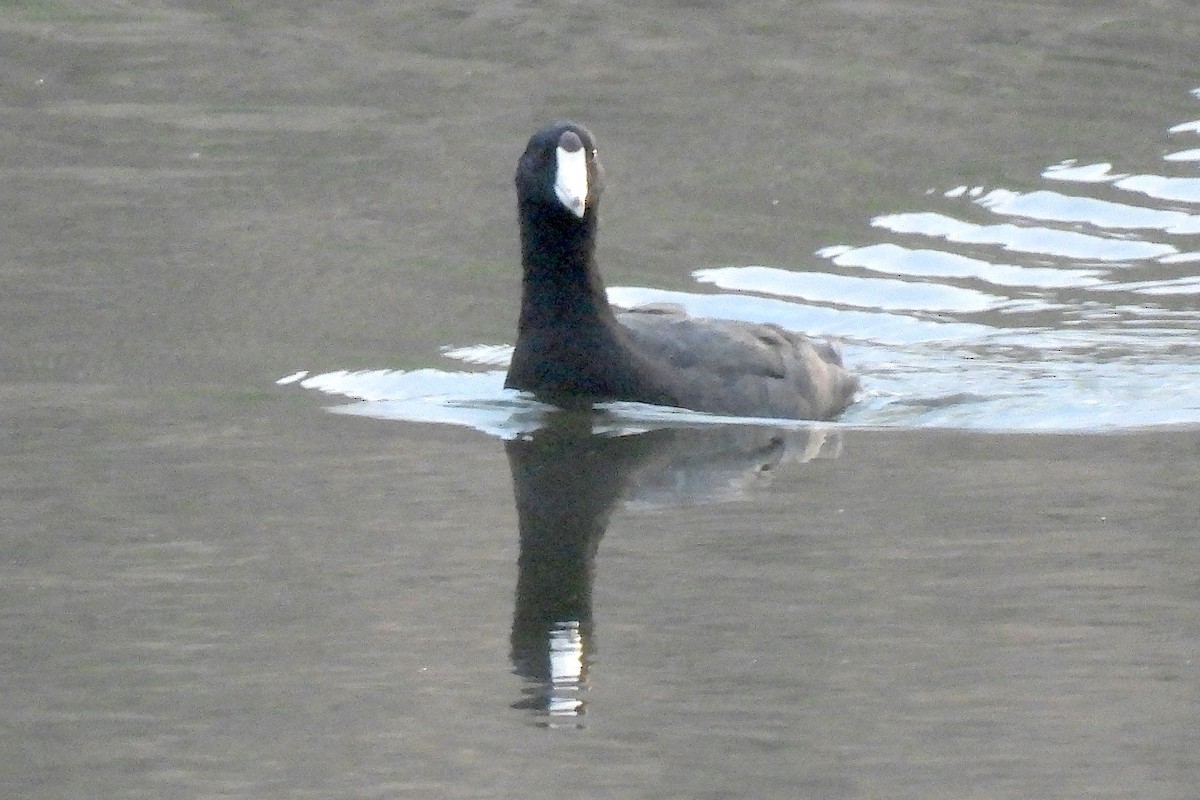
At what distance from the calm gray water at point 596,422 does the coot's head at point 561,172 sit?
79 centimetres

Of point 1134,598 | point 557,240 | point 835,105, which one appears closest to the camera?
point 1134,598

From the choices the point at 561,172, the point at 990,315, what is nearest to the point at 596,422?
the point at 561,172

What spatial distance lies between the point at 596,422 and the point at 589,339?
A: 301mm

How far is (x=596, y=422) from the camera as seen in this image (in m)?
8.20

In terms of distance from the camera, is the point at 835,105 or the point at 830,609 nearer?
the point at 830,609

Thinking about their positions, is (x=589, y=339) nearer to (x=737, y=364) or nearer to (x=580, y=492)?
(x=737, y=364)

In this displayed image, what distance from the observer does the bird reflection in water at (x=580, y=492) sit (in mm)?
5430

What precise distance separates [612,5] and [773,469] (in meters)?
10.1

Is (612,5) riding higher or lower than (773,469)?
higher

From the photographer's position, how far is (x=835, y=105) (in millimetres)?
14594

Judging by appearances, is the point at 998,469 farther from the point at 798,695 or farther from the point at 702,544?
the point at 798,695

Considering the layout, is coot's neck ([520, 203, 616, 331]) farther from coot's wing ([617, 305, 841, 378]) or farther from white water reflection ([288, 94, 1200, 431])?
white water reflection ([288, 94, 1200, 431])

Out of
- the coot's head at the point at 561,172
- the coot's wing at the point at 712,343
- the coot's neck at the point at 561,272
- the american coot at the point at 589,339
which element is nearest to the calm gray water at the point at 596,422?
the american coot at the point at 589,339

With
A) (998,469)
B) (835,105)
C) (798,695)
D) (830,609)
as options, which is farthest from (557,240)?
(835,105)
